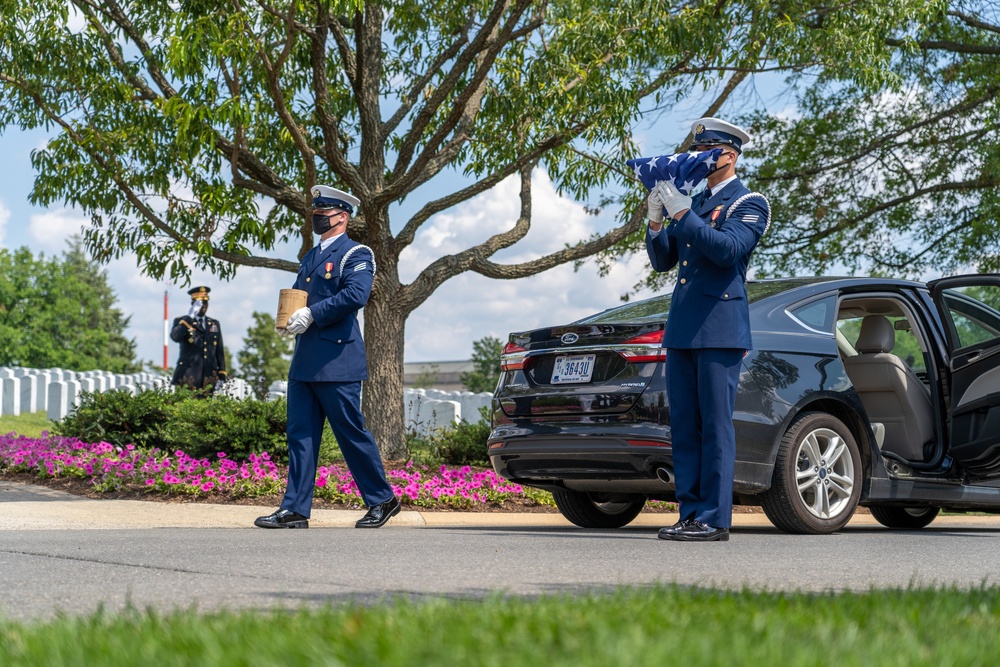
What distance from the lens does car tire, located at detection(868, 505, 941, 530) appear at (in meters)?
8.36

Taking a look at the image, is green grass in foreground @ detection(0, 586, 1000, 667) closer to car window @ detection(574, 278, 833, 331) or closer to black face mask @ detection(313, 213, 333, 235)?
car window @ detection(574, 278, 833, 331)

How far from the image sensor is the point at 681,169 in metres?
5.98

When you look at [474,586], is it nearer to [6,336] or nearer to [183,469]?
[183,469]

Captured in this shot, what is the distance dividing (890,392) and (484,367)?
49.1 m

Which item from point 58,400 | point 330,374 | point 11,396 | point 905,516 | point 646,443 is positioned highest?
point 11,396

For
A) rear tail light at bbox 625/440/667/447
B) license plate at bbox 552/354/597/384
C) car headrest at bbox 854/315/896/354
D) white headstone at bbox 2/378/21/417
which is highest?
white headstone at bbox 2/378/21/417

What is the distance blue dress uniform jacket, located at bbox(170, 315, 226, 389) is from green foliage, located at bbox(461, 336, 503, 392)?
36.0 meters

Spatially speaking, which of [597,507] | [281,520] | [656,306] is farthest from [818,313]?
[281,520]

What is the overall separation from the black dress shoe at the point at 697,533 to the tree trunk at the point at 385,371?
6578 millimetres

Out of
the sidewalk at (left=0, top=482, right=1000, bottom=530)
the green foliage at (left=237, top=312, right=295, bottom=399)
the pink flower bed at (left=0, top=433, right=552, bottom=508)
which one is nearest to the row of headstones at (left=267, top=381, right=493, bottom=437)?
the pink flower bed at (left=0, top=433, right=552, bottom=508)

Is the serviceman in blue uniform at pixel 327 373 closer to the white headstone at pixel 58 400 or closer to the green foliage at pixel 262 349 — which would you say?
the white headstone at pixel 58 400

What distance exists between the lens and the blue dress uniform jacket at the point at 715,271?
5.86m

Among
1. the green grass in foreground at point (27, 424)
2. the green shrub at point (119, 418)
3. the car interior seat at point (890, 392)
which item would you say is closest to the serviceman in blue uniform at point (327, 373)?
the car interior seat at point (890, 392)

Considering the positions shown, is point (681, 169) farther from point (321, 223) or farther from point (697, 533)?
point (321, 223)
